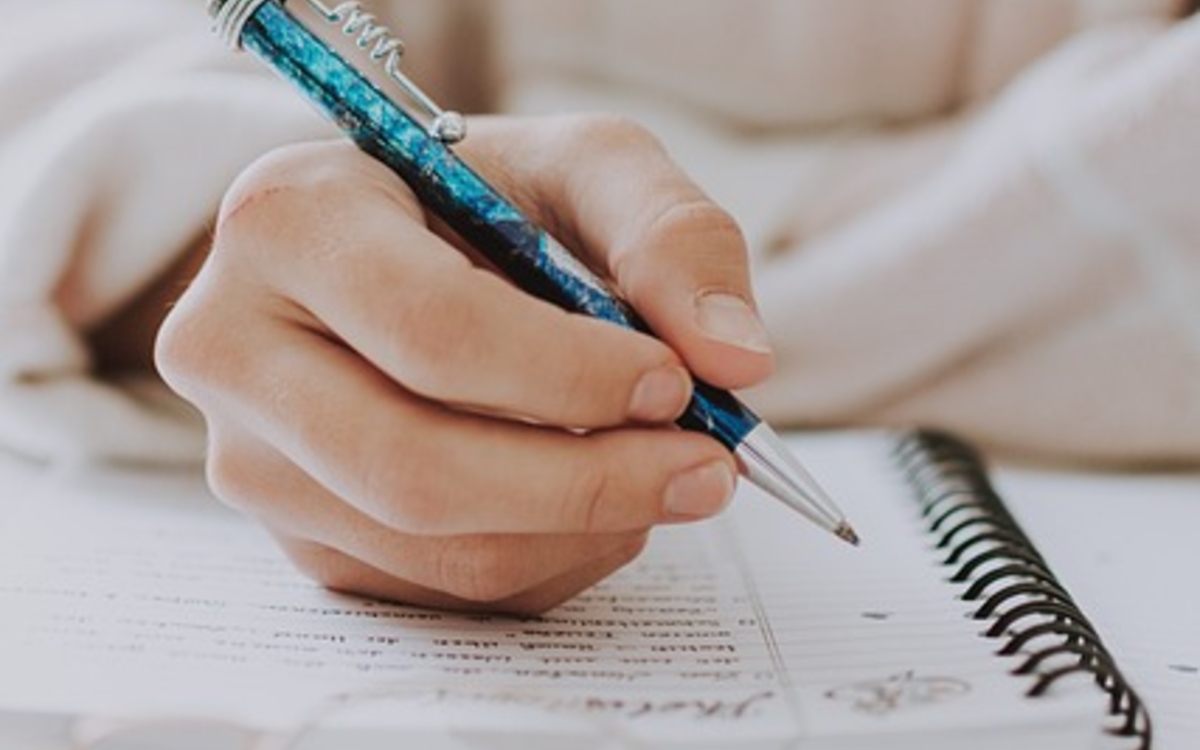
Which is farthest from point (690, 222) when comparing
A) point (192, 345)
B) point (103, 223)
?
point (103, 223)

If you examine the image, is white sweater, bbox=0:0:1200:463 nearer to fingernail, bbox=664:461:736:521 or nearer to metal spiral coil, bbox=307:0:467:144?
metal spiral coil, bbox=307:0:467:144

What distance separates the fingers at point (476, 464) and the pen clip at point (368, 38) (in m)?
0.07

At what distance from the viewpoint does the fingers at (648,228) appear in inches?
14.0

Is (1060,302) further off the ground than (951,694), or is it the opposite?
(1060,302)

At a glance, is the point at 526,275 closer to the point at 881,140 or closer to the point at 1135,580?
the point at 1135,580

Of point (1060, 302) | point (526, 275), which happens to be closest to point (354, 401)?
point (526, 275)

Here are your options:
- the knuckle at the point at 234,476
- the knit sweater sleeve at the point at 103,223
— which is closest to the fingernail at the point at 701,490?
the knuckle at the point at 234,476

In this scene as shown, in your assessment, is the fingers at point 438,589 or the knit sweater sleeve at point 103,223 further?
the knit sweater sleeve at point 103,223

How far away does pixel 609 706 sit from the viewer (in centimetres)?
33

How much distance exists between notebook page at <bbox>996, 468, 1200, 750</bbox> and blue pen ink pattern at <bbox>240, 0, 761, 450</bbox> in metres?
0.12

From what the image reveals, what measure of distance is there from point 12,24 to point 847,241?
0.33 metres

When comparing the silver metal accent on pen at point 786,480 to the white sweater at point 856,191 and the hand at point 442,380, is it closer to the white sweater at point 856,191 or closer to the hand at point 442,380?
the hand at point 442,380

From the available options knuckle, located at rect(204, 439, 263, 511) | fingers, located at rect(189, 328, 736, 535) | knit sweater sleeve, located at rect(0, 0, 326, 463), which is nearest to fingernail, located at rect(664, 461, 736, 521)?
fingers, located at rect(189, 328, 736, 535)

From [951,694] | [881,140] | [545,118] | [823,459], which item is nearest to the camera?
[951,694]
